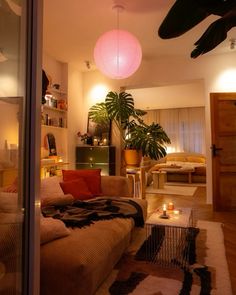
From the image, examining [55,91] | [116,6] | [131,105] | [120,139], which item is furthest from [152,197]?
[116,6]

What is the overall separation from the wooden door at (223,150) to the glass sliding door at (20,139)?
3.66 m

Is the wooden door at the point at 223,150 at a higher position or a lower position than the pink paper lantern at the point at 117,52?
lower

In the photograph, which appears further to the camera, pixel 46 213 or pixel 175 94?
pixel 175 94

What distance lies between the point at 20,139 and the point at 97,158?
375cm

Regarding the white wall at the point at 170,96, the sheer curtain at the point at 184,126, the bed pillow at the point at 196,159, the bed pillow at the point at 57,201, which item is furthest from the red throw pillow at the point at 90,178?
the sheer curtain at the point at 184,126

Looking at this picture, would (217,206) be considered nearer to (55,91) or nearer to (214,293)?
(214,293)

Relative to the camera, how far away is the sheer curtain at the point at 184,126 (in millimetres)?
9094

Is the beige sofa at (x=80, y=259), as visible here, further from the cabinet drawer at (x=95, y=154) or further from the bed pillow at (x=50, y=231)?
the cabinet drawer at (x=95, y=154)

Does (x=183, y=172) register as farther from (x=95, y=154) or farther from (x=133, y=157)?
(x=95, y=154)

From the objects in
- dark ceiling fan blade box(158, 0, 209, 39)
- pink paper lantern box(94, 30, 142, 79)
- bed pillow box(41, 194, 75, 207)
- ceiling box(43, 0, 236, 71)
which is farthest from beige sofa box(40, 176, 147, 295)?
ceiling box(43, 0, 236, 71)

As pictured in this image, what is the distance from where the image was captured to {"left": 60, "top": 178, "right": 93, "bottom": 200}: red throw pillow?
2.94 m

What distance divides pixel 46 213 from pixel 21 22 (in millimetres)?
1727

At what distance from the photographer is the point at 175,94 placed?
7375 mm

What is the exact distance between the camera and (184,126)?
934cm
